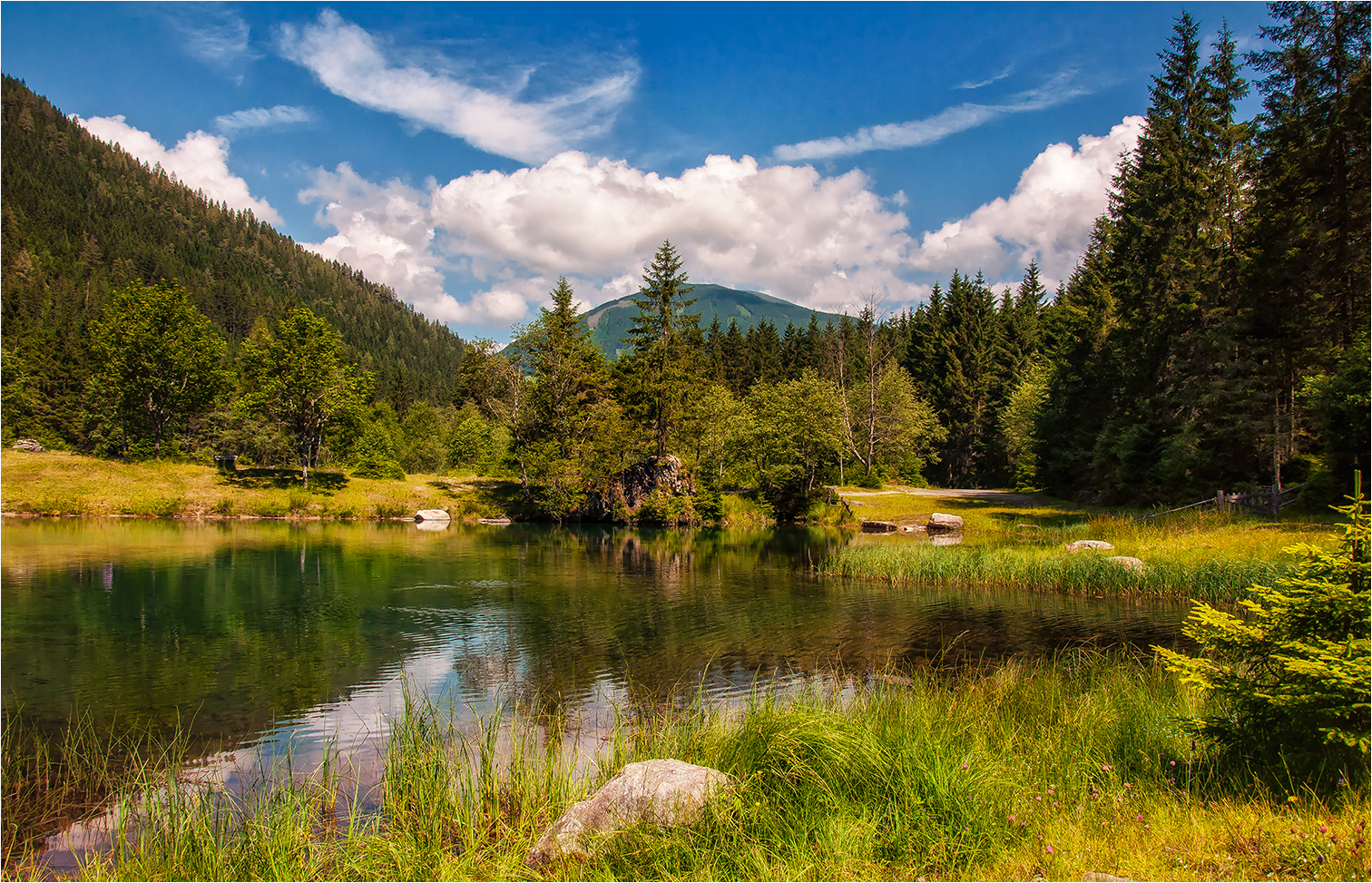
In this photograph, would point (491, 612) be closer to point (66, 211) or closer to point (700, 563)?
point (700, 563)

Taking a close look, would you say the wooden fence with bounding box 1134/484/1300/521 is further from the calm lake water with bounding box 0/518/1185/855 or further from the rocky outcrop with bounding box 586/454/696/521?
the rocky outcrop with bounding box 586/454/696/521

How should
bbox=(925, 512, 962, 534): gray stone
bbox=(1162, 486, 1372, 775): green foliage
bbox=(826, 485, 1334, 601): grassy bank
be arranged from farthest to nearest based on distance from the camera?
1. bbox=(925, 512, 962, 534): gray stone
2. bbox=(826, 485, 1334, 601): grassy bank
3. bbox=(1162, 486, 1372, 775): green foliage

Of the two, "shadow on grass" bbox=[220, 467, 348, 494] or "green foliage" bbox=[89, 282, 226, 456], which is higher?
"green foliage" bbox=[89, 282, 226, 456]

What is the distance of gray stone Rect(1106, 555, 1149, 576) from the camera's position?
19922 millimetres

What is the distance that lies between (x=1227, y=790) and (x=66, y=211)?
23299 cm

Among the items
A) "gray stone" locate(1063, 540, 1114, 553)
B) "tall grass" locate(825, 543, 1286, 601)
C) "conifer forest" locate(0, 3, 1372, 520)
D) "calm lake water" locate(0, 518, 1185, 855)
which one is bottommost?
"calm lake water" locate(0, 518, 1185, 855)

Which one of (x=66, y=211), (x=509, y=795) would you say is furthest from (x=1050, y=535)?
(x=66, y=211)

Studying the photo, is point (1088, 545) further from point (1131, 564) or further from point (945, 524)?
point (945, 524)

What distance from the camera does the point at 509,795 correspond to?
727 centimetres

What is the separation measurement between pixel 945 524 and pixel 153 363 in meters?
61.1

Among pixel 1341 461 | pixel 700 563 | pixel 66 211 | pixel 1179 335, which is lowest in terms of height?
pixel 700 563

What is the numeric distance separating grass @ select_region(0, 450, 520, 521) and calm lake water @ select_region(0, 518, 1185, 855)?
1910cm

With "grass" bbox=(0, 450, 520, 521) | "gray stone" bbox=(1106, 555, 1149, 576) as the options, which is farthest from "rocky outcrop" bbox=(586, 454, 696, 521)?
"gray stone" bbox=(1106, 555, 1149, 576)

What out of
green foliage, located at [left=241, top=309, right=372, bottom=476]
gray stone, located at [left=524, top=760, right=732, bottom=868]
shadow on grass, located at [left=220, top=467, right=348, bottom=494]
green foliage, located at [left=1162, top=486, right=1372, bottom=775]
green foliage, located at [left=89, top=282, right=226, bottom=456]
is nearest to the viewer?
green foliage, located at [left=1162, top=486, right=1372, bottom=775]
